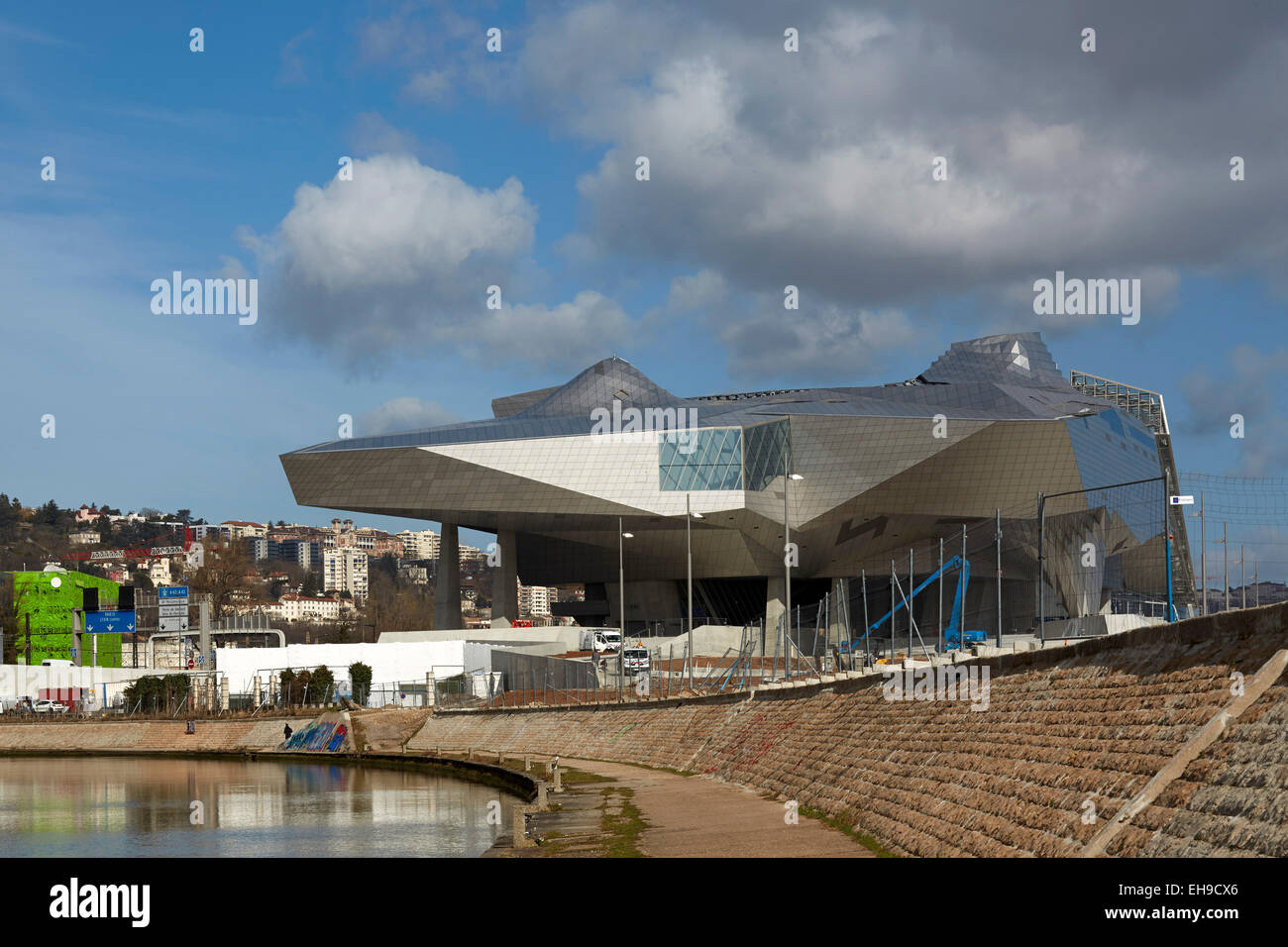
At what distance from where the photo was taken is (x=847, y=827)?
19812mm

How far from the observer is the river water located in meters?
27.0

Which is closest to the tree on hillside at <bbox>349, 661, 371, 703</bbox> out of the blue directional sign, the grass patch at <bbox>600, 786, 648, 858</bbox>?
the blue directional sign

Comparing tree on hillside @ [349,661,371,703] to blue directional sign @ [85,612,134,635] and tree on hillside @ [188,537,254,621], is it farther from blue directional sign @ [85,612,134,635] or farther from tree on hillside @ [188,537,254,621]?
tree on hillside @ [188,537,254,621]

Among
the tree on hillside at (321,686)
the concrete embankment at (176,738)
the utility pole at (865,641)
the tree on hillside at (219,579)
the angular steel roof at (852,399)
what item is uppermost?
the angular steel roof at (852,399)

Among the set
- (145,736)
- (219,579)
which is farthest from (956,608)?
(219,579)

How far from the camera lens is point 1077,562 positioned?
21.6 m

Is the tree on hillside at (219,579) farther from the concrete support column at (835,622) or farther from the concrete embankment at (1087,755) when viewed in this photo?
the concrete embankment at (1087,755)

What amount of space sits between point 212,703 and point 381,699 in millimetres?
9084

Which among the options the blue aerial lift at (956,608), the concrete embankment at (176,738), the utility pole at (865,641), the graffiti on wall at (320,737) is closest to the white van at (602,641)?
the graffiti on wall at (320,737)

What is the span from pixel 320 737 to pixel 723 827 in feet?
134

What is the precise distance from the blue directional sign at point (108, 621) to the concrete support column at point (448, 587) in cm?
1929

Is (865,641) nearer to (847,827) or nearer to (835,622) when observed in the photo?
(835,622)

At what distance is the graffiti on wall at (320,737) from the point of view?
5772 centimetres
